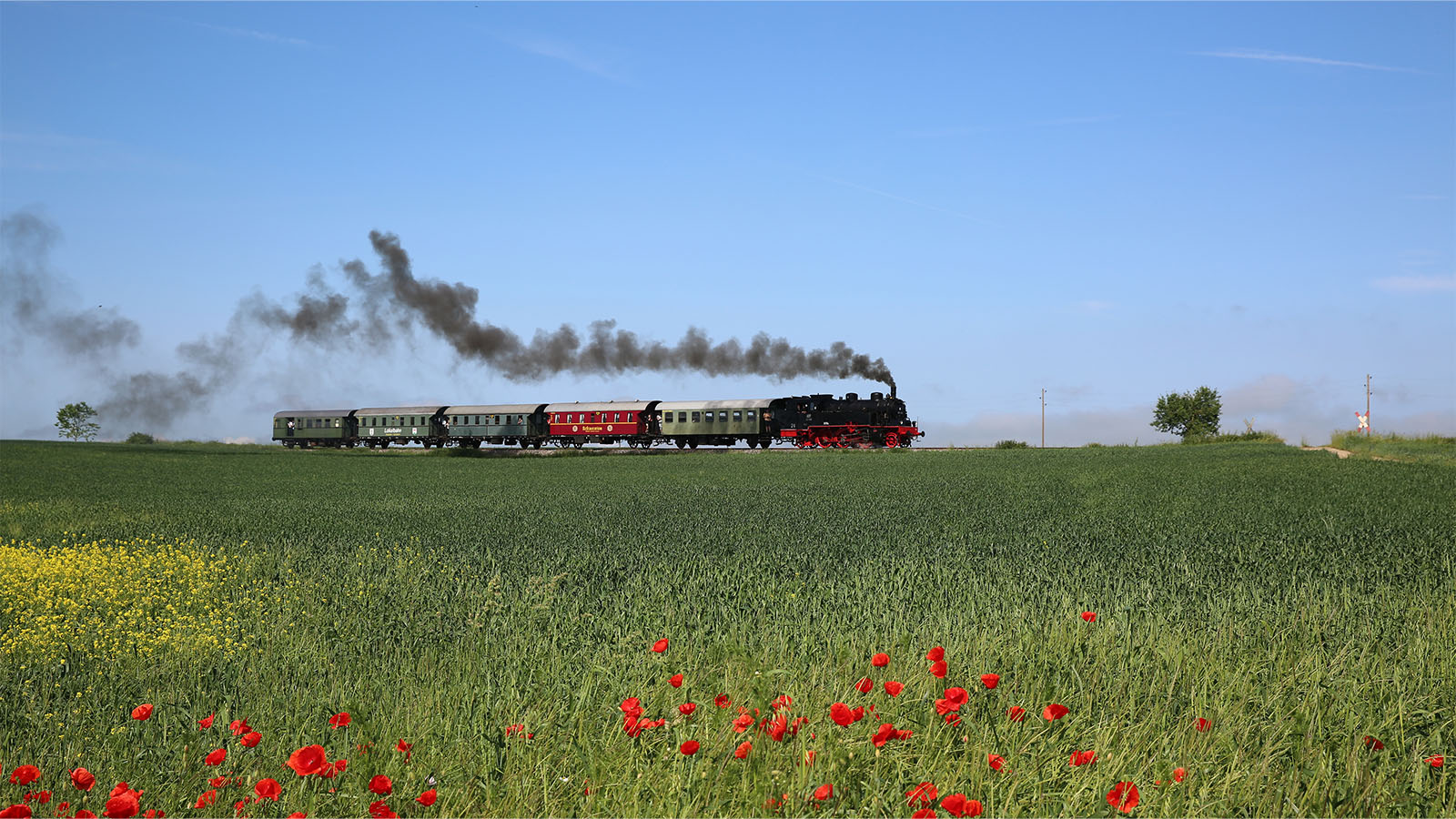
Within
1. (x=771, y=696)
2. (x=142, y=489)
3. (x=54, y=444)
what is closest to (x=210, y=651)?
(x=771, y=696)

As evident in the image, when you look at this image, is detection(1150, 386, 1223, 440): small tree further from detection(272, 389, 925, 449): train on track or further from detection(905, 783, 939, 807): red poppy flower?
detection(905, 783, 939, 807): red poppy flower

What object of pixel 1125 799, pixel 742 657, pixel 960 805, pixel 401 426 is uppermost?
pixel 401 426

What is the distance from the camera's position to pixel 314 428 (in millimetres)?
64250

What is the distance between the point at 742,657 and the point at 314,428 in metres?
64.3

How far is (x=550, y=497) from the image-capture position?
21656 mm

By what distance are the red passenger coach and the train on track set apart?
0.05m

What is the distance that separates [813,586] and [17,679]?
6.45m

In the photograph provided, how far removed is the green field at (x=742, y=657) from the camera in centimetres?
452

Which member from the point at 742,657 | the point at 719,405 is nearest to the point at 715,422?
the point at 719,405

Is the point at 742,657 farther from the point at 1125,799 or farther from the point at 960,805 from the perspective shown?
the point at 960,805

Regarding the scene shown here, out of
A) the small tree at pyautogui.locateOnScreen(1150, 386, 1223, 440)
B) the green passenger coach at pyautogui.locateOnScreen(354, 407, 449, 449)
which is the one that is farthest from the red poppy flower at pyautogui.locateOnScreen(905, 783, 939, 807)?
the small tree at pyautogui.locateOnScreen(1150, 386, 1223, 440)

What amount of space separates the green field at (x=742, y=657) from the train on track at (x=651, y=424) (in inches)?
1240

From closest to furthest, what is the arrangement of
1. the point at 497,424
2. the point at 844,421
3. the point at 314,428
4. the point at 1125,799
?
the point at 1125,799 < the point at 844,421 < the point at 497,424 < the point at 314,428

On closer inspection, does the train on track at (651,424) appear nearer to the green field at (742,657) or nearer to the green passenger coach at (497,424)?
the green passenger coach at (497,424)
